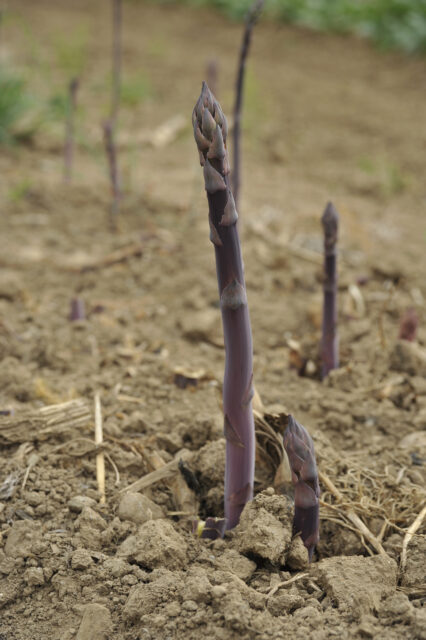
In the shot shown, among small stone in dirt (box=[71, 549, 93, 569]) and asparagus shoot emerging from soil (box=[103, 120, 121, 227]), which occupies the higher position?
asparagus shoot emerging from soil (box=[103, 120, 121, 227])

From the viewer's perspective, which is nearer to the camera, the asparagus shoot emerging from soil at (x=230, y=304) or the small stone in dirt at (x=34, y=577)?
the asparagus shoot emerging from soil at (x=230, y=304)

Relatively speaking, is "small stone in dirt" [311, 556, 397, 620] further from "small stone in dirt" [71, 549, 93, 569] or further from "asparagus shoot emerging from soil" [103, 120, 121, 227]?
"asparagus shoot emerging from soil" [103, 120, 121, 227]

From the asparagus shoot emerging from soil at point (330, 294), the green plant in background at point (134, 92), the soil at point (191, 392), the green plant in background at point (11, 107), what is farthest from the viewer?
the green plant in background at point (134, 92)

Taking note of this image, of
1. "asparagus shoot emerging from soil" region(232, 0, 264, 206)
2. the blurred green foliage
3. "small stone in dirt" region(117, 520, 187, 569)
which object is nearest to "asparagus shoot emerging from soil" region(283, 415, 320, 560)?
"small stone in dirt" region(117, 520, 187, 569)

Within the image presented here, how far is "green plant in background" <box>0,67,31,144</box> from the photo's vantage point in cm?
471

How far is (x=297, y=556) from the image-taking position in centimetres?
146

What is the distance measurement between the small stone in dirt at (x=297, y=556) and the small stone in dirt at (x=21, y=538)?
58 cm

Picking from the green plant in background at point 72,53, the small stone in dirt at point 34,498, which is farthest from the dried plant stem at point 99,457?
the green plant in background at point 72,53

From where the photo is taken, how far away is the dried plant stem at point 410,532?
58.9 inches

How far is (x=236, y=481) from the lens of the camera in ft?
5.01

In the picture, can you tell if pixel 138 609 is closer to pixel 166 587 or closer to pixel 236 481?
pixel 166 587

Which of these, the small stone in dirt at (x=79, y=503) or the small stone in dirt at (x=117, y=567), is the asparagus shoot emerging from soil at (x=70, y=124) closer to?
the small stone in dirt at (x=79, y=503)

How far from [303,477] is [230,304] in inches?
15.9

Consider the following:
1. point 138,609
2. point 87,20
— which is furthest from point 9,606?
point 87,20
